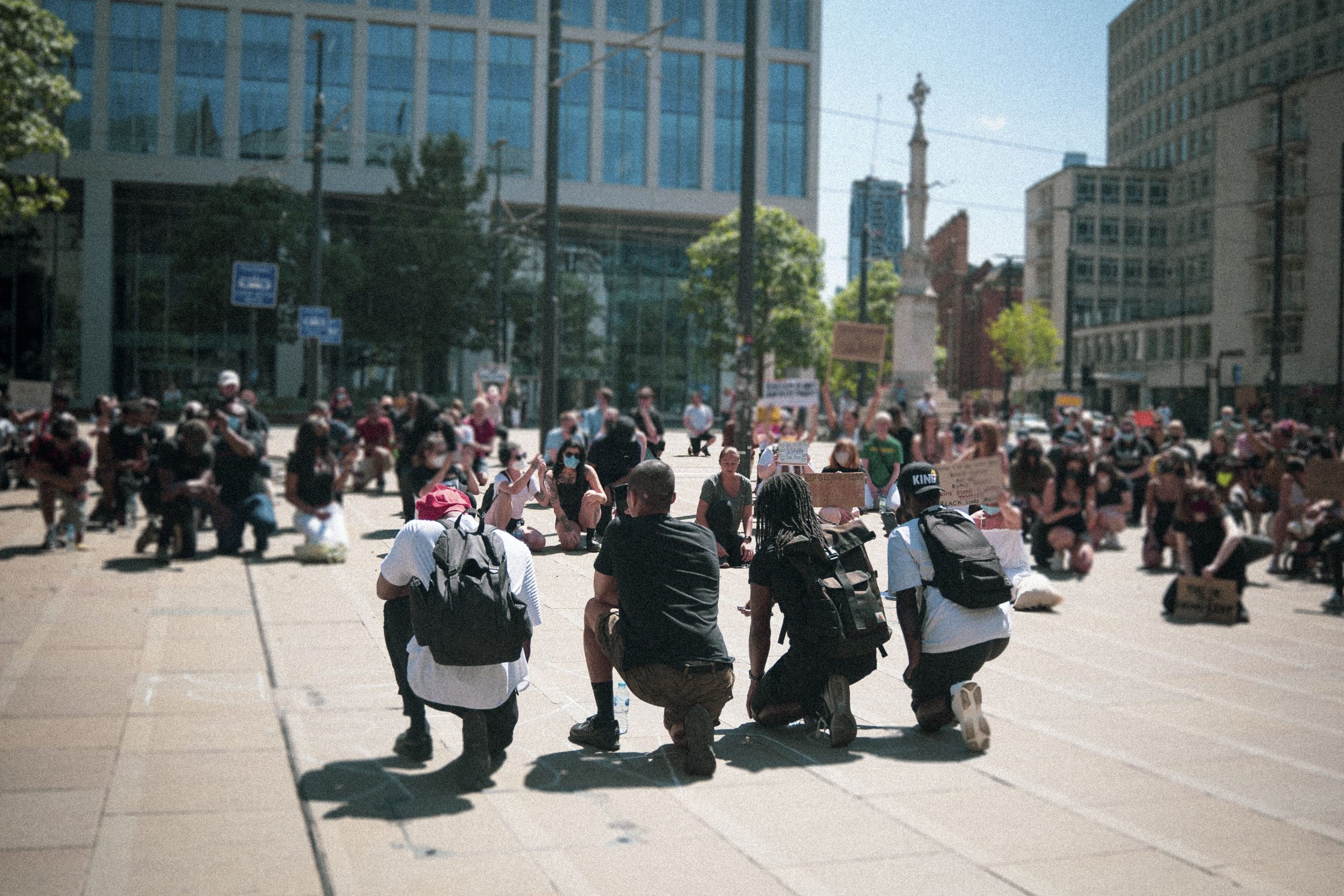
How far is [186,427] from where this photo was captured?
542 inches

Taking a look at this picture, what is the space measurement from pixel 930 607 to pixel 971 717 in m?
0.65

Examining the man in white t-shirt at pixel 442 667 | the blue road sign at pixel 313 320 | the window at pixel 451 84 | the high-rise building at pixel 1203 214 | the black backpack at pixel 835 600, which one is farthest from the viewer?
the window at pixel 451 84

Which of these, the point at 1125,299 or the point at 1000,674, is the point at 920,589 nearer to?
the point at 1000,674

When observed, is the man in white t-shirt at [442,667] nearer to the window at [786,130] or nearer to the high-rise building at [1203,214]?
the high-rise building at [1203,214]

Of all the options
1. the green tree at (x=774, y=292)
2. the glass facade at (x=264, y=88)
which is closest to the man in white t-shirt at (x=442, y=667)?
the green tree at (x=774, y=292)

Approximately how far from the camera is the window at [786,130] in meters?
51.5

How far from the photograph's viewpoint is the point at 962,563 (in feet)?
21.6

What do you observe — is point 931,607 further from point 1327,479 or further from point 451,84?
point 451,84

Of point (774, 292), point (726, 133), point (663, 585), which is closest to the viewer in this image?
point (663, 585)

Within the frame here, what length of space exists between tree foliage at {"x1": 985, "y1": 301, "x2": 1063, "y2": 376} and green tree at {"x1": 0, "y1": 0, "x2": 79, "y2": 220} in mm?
67648

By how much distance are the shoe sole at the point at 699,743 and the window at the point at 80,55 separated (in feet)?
154

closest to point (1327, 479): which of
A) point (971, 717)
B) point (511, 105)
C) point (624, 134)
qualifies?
point (971, 717)

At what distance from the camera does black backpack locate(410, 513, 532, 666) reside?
17.6 feet

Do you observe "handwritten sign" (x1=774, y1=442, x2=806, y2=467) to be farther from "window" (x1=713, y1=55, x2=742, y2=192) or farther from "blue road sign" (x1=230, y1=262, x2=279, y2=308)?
"window" (x1=713, y1=55, x2=742, y2=192)
